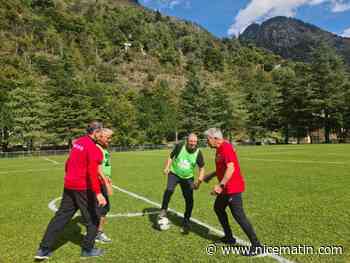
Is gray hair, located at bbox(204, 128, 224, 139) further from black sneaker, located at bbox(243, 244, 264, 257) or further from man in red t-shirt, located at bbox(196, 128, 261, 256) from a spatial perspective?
black sneaker, located at bbox(243, 244, 264, 257)

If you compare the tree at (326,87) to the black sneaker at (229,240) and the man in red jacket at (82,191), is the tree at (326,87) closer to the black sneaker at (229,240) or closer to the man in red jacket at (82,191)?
the black sneaker at (229,240)

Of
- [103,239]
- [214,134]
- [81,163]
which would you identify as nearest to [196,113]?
[103,239]

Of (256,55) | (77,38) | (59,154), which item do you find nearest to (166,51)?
(77,38)

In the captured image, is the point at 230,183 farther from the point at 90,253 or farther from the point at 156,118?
the point at 156,118

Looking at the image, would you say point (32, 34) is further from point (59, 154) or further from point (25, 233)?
point (25, 233)

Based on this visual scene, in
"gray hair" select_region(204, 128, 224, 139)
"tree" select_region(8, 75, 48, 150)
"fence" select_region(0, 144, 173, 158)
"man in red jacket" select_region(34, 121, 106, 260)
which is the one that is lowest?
"fence" select_region(0, 144, 173, 158)

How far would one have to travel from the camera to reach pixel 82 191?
16.0 feet

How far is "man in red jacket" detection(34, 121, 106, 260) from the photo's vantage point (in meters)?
4.75

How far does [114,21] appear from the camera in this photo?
6407 inches

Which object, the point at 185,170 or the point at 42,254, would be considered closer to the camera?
the point at 42,254

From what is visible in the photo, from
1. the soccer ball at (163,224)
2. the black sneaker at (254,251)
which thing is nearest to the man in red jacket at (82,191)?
the soccer ball at (163,224)

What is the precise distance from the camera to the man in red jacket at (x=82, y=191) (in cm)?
475

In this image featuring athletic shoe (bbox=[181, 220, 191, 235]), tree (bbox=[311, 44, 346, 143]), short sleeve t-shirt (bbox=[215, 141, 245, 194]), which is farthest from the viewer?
tree (bbox=[311, 44, 346, 143])

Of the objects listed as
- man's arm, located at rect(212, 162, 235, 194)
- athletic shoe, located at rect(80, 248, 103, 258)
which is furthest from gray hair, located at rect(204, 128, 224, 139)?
athletic shoe, located at rect(80, 248, 103, 258)
